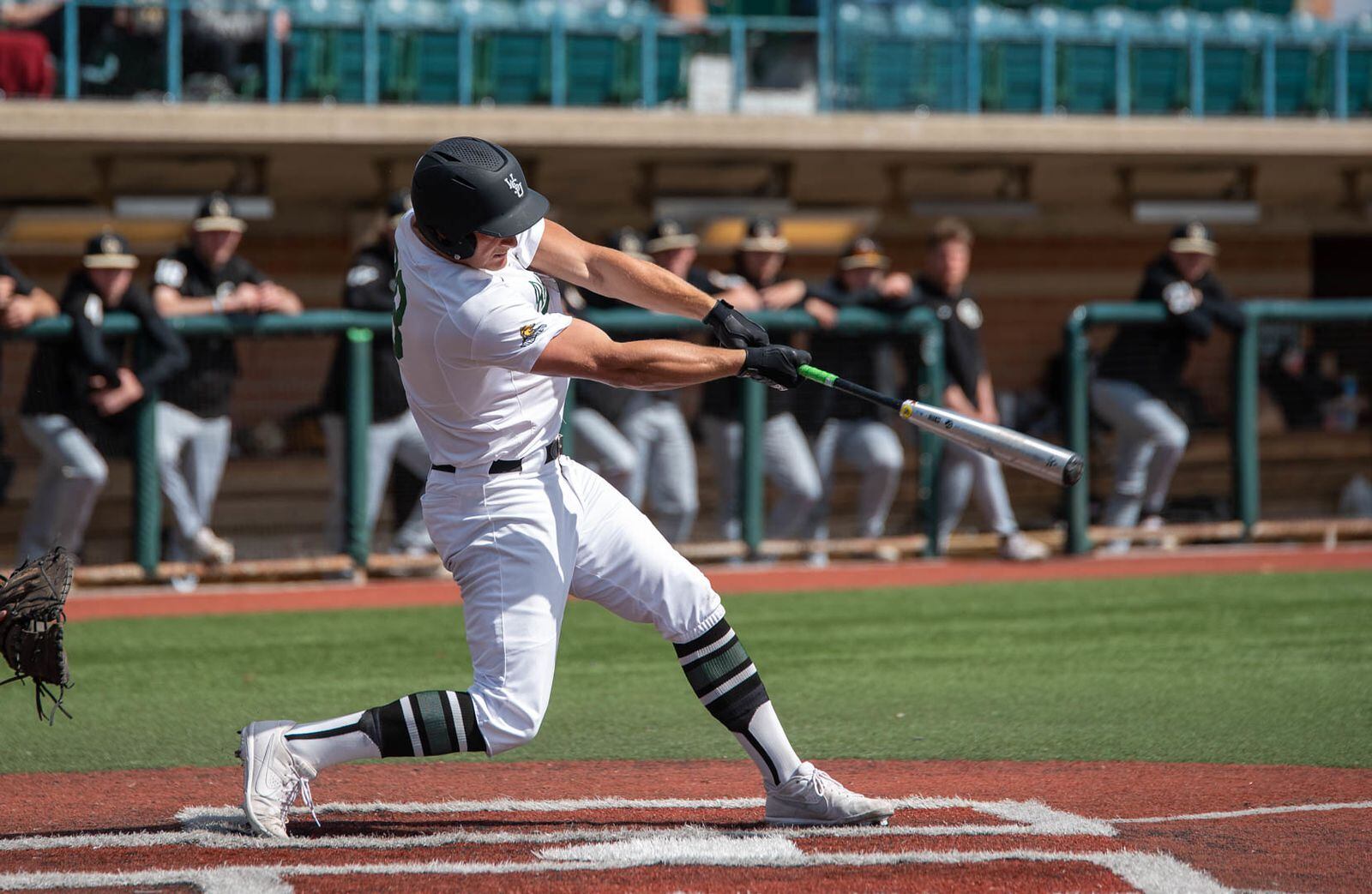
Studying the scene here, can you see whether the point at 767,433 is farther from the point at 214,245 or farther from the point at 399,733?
the point at 399,733

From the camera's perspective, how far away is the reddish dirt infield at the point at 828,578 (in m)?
8.02

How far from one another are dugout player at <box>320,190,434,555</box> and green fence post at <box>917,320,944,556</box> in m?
2.83

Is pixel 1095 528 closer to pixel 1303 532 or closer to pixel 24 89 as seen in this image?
pixel 1303 532

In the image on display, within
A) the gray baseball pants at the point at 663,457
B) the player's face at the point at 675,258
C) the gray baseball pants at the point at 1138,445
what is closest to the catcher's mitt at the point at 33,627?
the gray baseball pants at the point at 663,457

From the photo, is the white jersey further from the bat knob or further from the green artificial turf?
the green artificial turf

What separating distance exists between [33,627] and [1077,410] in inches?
270

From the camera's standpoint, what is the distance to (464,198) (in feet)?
11.4

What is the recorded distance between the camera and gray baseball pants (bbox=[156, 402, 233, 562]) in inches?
321

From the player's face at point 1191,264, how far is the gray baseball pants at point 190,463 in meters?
5.44

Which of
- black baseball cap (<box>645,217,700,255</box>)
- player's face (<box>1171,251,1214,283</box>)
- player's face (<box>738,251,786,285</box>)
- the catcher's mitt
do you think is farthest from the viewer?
player's face (<box>1171,251,1214,283</box>)

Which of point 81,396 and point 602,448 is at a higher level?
point 81,396

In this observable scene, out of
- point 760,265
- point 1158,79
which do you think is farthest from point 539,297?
point 1158,79

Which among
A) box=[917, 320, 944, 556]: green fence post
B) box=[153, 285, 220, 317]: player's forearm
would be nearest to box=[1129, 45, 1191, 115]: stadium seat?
box=[917, 320, 944, 556]: green fence post

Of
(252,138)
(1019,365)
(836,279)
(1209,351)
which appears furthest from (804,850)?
(1019,365)
